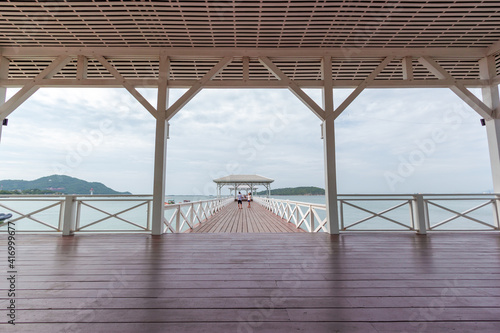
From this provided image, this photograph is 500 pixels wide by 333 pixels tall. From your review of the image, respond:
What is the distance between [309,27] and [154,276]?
13.6 feet

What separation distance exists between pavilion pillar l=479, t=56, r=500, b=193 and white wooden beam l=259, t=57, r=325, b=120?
3.26m

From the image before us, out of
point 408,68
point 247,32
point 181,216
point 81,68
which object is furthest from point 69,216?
point 408,68

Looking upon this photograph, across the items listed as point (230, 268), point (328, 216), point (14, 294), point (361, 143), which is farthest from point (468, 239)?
point (14, 294)

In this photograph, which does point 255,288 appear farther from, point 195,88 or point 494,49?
point 494,49

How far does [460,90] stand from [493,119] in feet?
2.83

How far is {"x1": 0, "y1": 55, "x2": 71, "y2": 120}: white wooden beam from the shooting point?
424 cm

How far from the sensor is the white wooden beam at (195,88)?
4383mm

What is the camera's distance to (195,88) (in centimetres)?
441

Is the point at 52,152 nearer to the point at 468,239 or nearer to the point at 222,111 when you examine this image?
the point at 222,111

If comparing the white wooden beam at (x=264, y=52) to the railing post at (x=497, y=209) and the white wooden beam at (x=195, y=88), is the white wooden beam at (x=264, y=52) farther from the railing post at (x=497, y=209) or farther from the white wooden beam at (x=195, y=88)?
the railing post at (x=497, y=209)

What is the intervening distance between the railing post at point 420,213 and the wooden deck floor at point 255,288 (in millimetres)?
947

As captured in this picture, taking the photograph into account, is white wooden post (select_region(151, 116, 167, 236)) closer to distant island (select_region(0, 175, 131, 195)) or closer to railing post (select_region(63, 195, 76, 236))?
distant island (select_region(0, 175, 131, 195))

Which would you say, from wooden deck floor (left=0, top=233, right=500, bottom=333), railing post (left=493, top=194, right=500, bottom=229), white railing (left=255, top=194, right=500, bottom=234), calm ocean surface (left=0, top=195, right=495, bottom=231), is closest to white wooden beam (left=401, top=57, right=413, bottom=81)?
white railing (left=255, top=194, right=500, bottom=234)

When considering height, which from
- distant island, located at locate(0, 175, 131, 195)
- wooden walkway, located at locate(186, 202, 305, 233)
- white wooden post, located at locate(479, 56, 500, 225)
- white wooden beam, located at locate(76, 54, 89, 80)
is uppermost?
white wooden beam, located at locate(76, 54, 89, 80)
